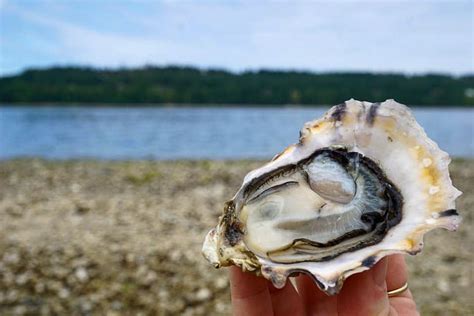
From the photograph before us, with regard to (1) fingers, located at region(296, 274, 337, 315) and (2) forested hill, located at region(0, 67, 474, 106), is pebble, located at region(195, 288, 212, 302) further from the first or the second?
(2) forested hill, located at region(0, 67, 474, 106)

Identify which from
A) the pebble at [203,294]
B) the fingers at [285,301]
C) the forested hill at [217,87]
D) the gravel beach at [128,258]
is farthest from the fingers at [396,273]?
the forested hill at [217,87]

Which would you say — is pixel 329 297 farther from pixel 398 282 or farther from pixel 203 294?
pixel 203 294

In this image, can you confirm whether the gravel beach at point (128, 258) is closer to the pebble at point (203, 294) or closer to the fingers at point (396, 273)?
the pebble at point (203, 294)

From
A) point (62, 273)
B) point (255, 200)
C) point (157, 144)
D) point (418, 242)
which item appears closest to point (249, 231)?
point (255, 200)

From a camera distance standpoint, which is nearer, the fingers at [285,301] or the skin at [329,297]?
the skin at [329,297]

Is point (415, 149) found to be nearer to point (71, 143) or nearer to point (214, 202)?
point (214, 202)

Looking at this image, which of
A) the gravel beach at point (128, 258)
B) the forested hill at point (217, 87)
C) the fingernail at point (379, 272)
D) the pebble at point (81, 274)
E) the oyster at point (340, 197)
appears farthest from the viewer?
the forested hill at point (217, 87)

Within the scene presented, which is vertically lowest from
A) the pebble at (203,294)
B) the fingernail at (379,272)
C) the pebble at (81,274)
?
the pebble at (203,294)
